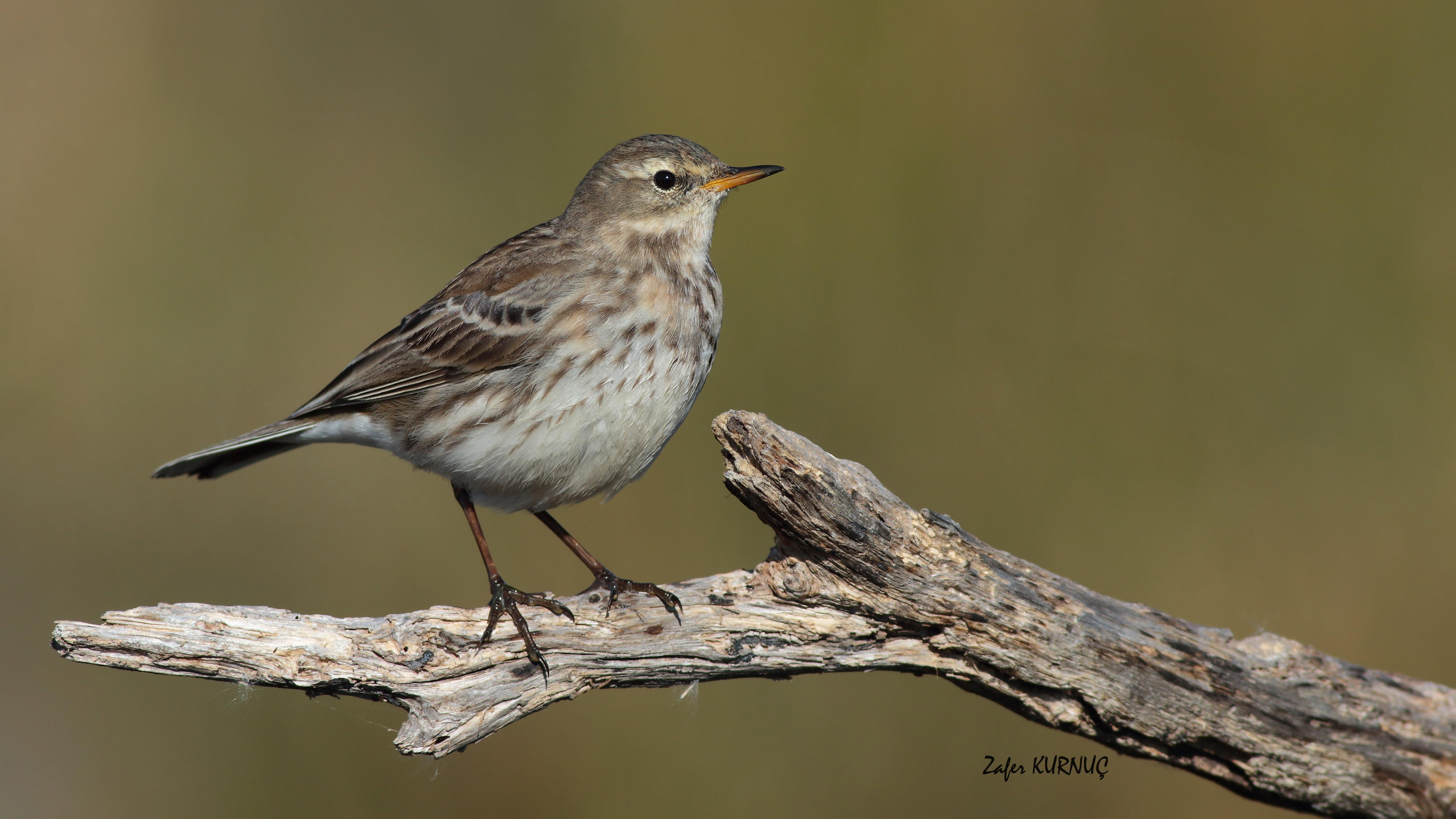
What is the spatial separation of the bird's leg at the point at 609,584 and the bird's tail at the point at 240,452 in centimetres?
139

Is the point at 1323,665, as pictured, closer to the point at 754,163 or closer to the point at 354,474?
the point at 754,163

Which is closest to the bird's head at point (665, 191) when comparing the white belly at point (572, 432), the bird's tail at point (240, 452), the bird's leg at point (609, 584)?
the white belly at point (572, 432)

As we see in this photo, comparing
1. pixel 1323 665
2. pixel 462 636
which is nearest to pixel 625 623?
pixel 462 636

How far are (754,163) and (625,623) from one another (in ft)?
16.6

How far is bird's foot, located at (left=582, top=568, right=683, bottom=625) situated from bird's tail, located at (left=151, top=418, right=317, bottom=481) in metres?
1.80

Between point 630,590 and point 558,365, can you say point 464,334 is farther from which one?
point 630,590

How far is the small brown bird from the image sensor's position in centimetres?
501

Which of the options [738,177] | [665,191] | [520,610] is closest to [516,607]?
[520,610]

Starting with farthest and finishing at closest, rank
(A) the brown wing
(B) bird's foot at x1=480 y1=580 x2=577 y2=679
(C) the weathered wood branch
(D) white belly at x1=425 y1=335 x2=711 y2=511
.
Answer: (A) the brown wing, (D) white belly at x1=425 y1=335 x2=711 y2=511, (B) bird's foot at x1=480 y1=580 x2=577 y2=679, (C) the weathered wood branch

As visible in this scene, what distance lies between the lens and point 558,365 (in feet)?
16.6

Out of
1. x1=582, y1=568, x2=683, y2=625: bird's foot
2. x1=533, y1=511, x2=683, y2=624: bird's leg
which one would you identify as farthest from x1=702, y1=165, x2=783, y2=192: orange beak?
x1=582, y1=568, x2=683, y2=625: bird's foot

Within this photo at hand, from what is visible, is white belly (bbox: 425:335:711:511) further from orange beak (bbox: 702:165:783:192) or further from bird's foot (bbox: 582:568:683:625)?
orange beak (bbox: 702:165:783:192)

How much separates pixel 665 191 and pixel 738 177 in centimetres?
41

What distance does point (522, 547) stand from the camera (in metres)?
7.98
